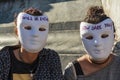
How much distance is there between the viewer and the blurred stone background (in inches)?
188

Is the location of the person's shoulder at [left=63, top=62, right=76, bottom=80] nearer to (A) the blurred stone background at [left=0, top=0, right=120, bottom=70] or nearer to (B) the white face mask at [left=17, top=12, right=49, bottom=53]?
(B) the white face mask at [left=17, top=12, right=49, bottom=53]

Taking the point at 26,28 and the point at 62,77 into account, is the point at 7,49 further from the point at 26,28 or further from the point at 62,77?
the point at 62,77

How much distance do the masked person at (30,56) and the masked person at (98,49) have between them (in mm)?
202

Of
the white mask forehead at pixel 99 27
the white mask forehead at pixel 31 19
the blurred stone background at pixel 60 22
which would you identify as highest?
the white mask forehead at pixel 31 19

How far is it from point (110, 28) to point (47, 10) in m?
2.86

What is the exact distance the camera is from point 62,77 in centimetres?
323

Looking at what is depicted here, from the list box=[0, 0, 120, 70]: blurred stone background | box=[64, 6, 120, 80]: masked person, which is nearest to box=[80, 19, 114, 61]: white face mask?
box=[64, 6, 120, 80]: masked person

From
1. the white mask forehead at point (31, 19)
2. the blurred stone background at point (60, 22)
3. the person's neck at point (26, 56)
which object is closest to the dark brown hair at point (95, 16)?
the white mask forehead at point (31, 19)

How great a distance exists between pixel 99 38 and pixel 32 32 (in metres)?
0.57

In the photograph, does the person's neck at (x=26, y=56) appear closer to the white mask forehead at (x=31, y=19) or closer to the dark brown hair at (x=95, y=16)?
the white mask forehead at (x=31, y=19)

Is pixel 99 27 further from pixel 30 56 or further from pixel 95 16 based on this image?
pixel 30 56

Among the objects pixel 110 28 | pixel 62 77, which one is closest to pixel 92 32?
pixel 110 28

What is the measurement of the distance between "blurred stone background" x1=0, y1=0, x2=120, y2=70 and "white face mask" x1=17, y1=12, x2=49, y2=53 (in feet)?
4.06

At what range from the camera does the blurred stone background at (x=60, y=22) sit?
4770 millimetres
